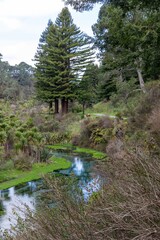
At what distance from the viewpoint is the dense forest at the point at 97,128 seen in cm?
310

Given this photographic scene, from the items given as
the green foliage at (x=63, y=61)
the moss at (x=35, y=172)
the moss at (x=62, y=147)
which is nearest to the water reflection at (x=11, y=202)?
the moss at (x=35, y=172)

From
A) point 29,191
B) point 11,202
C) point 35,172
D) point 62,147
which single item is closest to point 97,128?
point 62,147

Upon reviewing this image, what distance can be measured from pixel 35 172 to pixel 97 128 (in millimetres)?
8696

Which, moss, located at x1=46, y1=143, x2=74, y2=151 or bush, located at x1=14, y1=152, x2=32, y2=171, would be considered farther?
moss, located at x1=46, y1=143, x2=74, y2=151

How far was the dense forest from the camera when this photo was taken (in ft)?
10.2

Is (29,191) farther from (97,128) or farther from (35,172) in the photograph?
(97,128)

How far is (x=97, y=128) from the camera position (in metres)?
26.3

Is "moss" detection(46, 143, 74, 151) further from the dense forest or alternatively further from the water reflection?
the water reflection

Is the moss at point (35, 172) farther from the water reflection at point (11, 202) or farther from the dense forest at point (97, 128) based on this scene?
the water reflection at point (11, 202)

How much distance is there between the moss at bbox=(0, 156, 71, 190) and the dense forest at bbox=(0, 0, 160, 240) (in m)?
0.06

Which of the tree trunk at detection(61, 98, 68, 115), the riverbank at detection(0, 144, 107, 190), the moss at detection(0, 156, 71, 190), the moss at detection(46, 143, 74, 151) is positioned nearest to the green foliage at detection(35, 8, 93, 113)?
the tree trunk at detection(61, 98, 68, 115)

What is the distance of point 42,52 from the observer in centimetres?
4206

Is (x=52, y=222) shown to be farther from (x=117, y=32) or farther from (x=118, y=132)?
(x=118, y=132)

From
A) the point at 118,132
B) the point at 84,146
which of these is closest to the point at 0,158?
the point at 118,132
